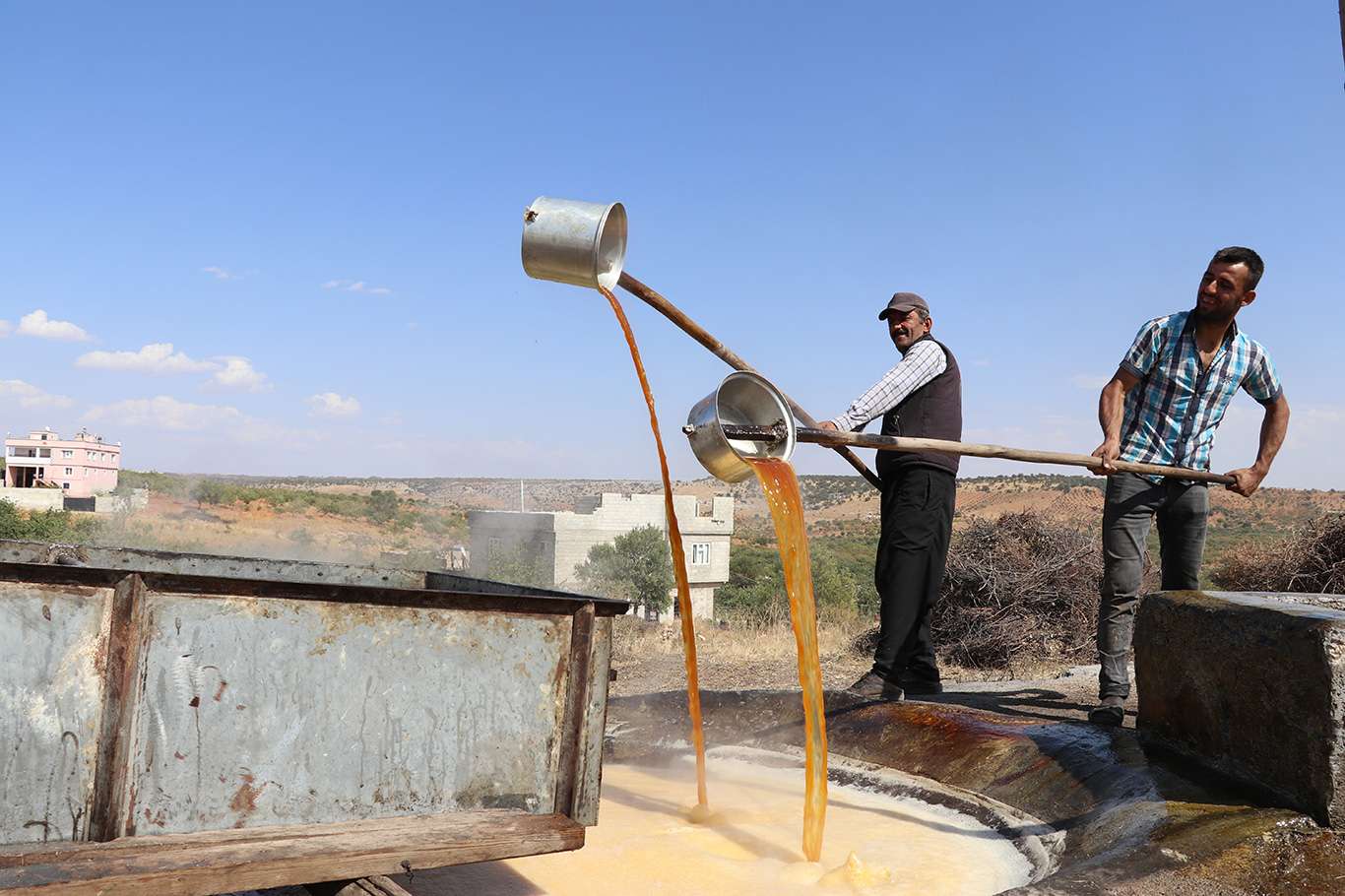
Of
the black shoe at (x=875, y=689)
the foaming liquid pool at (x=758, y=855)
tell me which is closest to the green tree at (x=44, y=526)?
the black shoe at (x=875, y=689)

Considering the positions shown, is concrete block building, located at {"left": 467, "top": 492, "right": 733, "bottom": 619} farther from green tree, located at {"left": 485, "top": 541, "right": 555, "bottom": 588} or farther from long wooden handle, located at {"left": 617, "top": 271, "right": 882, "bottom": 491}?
long wooden handle, located at {"left": 617, "top": 271, "right": 882, "bottom": 491}

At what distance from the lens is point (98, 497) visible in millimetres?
40562

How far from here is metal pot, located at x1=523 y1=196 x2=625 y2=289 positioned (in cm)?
357

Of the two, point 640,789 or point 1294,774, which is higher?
point 1294,774

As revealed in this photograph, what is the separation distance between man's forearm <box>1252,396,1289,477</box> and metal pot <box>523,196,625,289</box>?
295 centimetres

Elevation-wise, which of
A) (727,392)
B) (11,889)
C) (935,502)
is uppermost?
(727,392)

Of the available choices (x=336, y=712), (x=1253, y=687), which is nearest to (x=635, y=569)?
(x=1253, y=687)

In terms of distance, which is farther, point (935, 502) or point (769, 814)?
point (935, 502)

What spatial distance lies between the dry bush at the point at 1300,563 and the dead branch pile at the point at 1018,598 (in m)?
1.47

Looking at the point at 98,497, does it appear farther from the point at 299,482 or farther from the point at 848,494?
the point at 848,494

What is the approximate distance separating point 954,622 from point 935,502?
5.70 meters

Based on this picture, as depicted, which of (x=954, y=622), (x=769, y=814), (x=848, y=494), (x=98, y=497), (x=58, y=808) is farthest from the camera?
(x=848, y=494)

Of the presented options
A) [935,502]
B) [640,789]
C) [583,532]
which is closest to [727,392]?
[935,502]

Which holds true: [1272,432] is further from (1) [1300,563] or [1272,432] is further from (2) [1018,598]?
(1) [1300,563]
